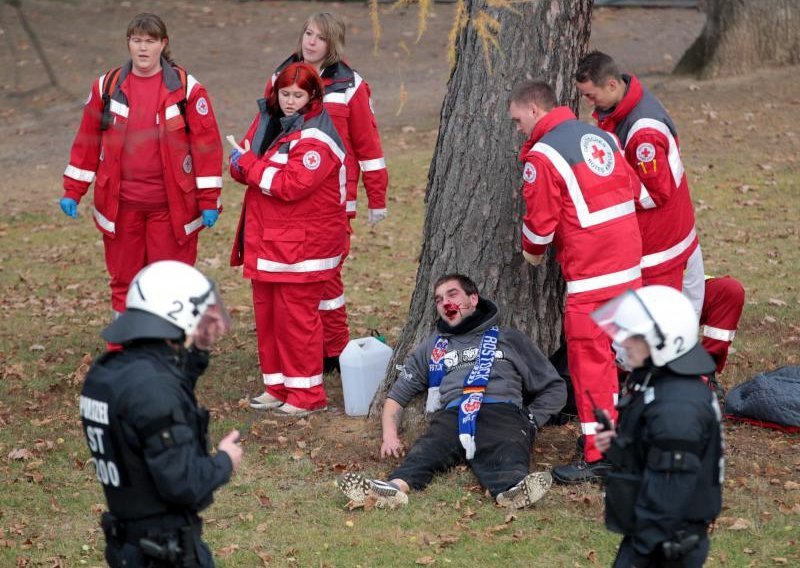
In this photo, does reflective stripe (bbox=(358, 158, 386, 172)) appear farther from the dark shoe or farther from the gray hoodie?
the gray hoodie

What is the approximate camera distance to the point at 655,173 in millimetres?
6695

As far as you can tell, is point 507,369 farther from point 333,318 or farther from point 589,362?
point 333,318

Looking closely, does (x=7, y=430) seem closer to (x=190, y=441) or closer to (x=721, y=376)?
(x=190, y=441)

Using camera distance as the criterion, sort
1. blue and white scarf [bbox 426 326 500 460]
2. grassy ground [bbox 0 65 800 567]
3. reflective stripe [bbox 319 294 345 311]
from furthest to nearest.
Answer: reflective stripe [bbox 319 294 345 311] < blue and white scarf [bbox 426 326 500 460] < grassy ground [bbox 0 65 800 567]

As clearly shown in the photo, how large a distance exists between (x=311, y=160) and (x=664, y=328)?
3.40 m

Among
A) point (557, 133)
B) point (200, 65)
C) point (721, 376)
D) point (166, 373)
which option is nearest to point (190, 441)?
point (166, 373)

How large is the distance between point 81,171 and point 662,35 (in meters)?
15.0

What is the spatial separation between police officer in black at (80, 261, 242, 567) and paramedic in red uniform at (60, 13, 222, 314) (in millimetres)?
3725

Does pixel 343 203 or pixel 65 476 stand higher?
pixel 343 203

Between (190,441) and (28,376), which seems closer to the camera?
(190,441)

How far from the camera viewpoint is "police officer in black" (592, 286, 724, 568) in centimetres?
399

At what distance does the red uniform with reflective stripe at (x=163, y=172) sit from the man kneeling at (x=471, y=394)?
1.89 metres

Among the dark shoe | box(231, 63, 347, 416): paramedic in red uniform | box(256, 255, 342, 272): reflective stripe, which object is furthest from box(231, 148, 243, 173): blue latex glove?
the dark shoe

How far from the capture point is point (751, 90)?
15.8 metres
